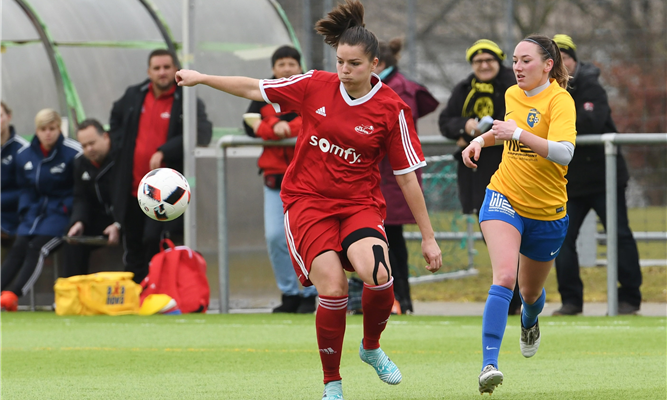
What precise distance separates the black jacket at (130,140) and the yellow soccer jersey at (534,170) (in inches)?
197

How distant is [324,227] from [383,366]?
2.72ft

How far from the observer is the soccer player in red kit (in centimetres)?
518

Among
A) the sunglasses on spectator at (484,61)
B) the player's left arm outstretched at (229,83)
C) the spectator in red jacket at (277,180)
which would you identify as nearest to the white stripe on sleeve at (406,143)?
the player's left arm outstretched at (229,83)

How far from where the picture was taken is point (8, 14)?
39.7 feet

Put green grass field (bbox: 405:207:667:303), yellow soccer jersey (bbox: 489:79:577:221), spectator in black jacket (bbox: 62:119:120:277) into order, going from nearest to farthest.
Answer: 1. yellow soccer jersey (bbox: 489:79:577:221)
2. spectator in black jacket (bbox: 62:119:120:277)
3. green grass field (bbox: 405:207:667:303)

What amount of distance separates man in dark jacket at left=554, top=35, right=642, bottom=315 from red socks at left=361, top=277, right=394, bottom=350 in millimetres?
3834

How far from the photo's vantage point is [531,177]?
5738 millimetres

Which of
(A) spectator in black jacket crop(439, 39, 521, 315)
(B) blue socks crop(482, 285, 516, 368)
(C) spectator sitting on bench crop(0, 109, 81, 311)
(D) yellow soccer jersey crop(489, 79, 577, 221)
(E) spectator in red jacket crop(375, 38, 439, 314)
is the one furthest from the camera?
(C) spectator sitting on bench crop(0, 109, 81, 311)

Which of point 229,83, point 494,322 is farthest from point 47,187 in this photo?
point 494,322

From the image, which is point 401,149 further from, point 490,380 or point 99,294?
point 99,294

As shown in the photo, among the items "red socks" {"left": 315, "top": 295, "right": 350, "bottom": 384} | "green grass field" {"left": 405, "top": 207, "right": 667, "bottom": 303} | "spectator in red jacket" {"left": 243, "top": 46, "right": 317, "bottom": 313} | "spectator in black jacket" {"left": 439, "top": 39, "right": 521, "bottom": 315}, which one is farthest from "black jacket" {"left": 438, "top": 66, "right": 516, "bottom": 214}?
"red socks" {"left": 315, "top": 295, "right": 350, "bottom": 384}

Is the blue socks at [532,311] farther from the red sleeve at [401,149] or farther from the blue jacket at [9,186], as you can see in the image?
the blue jacket at [9,186]

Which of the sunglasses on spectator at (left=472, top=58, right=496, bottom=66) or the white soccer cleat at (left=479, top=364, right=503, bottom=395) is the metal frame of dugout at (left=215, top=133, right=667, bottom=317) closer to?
the sunglasses on spectator at (left=472, top=58, right=496, bottom=66)

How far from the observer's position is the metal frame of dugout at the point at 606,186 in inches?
346
